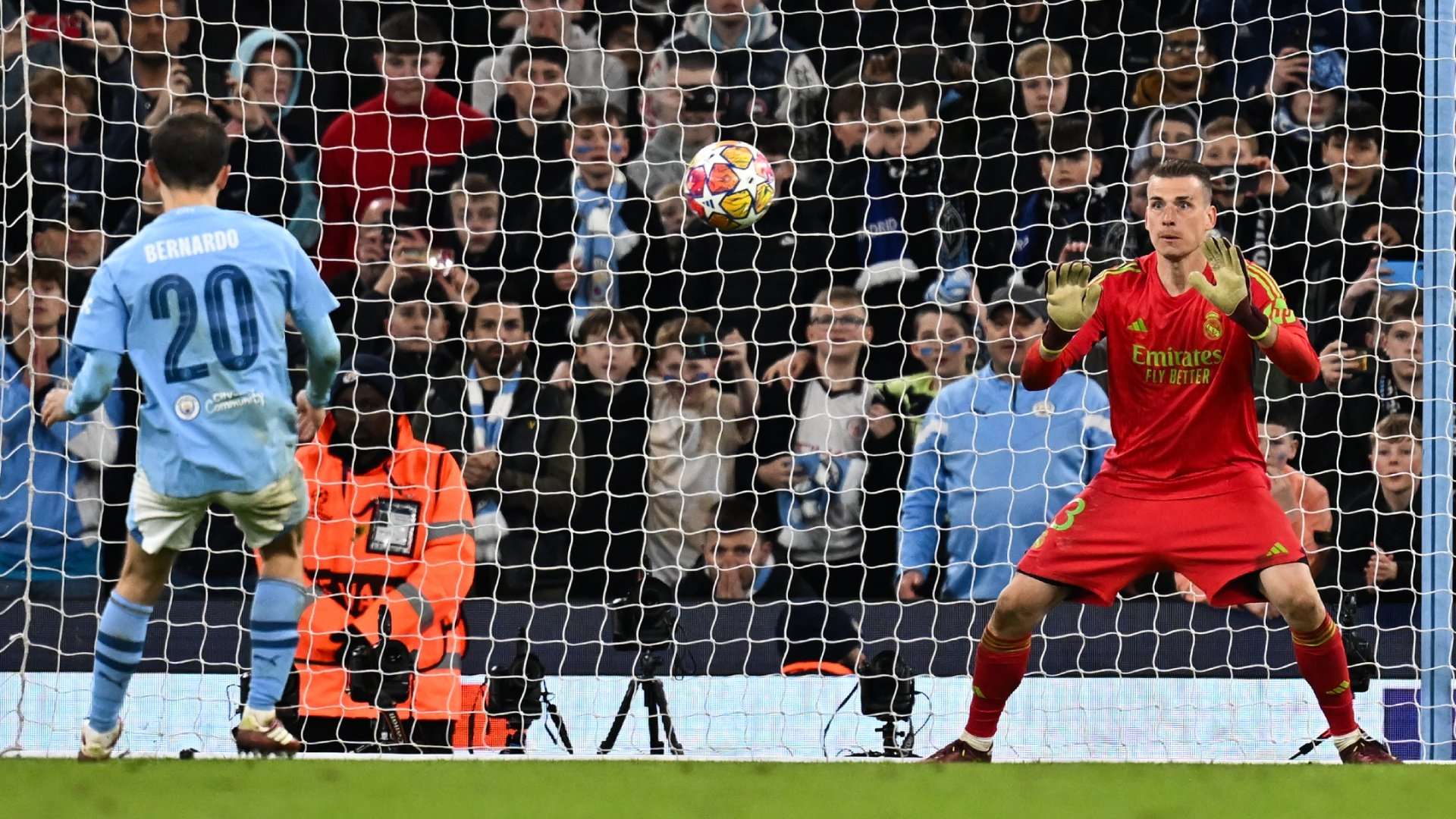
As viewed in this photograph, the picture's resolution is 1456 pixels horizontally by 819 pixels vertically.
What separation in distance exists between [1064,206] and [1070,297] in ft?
7.61

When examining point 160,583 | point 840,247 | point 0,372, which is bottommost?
point 160,583

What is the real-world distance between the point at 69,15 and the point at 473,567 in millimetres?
2909

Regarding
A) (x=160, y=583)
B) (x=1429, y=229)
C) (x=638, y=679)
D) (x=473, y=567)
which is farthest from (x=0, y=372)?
(x=1429, y=229)

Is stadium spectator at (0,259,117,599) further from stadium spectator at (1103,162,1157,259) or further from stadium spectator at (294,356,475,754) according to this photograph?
stadium spectator at (1103,162,1157,259)

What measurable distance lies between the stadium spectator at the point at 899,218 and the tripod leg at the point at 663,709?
1644mm

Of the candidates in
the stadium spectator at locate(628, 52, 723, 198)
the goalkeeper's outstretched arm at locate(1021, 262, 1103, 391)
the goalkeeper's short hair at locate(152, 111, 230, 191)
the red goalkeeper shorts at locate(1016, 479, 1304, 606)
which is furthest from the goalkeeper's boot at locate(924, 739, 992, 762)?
the stadium spectator at locate(628, 52, 723, 198)

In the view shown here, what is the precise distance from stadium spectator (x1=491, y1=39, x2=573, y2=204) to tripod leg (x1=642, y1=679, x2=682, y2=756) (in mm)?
2084

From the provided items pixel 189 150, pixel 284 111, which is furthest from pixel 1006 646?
pixel 284 111

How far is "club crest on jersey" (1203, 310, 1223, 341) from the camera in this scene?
5.07 metres

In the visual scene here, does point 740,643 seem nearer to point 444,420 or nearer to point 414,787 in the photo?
point 444,420

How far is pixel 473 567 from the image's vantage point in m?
6.57

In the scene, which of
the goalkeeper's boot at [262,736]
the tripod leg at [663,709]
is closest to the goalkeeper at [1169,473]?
the tripod leg at [663,709]

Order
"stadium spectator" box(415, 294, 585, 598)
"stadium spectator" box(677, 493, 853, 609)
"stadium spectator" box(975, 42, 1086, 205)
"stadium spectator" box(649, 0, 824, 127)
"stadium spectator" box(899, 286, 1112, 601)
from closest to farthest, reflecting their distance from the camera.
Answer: "stadium spectator" box(899, 286, 1112, 601) → "stadium spectator" box(677, 493, 853, 609) → "stadium spectator" box(415, 294, 585, 598) → "stadium spectator" box(975, 42, 1086, 205) → "stadium spectator" box(649, 0, 824, 127)

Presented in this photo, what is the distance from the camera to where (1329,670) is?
4.96m
